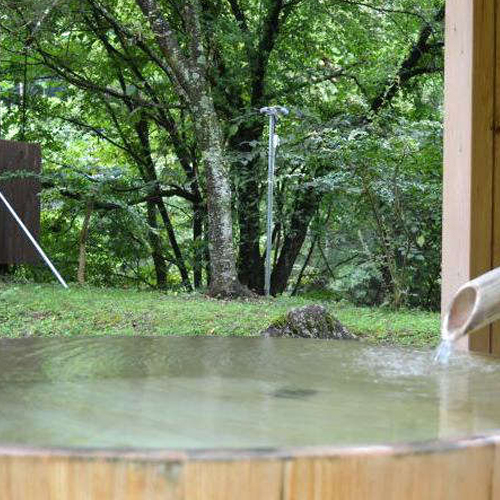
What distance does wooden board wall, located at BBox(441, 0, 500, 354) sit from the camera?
85.0 inches

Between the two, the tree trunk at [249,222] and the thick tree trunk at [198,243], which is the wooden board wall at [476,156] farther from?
the thick tree trunk at [198,243]

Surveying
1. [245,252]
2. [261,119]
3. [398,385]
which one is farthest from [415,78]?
[398,385]

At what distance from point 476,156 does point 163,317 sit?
297 cm

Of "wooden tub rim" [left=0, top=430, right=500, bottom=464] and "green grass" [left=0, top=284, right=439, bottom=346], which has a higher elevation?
"wooden tub rim" [left=0, top=430, right=500, bottom=464]

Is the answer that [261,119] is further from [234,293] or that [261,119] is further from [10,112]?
[10,112]

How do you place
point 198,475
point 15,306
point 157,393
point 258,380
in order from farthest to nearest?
point 15,306 < point 258,380 < point 157,393 < point 198,475

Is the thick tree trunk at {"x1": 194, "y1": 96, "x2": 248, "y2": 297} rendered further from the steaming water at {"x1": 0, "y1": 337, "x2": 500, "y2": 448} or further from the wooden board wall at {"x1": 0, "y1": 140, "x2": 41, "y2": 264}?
the steaming water at {"x1": 0, "y1": 337, "x2": 500, "y2": 448}

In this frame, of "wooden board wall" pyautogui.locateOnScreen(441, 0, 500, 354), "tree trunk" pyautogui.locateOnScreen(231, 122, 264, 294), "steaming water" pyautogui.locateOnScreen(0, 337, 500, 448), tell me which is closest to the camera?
"steaming water" pyautogui.locateOnScreen(0, 337, 500, 448)

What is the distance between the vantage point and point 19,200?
7.82 metres

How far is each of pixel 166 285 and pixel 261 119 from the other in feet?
9.34

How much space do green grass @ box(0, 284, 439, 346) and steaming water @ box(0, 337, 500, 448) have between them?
2.71m

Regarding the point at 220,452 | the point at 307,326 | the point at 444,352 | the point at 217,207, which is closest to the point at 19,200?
the point at 217,207

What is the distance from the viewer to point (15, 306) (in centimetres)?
518

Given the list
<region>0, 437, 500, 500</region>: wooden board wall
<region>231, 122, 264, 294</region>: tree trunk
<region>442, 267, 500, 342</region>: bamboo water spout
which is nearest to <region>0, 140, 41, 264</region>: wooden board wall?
<region>231, 122, 264, 294</region>: tree trunk
